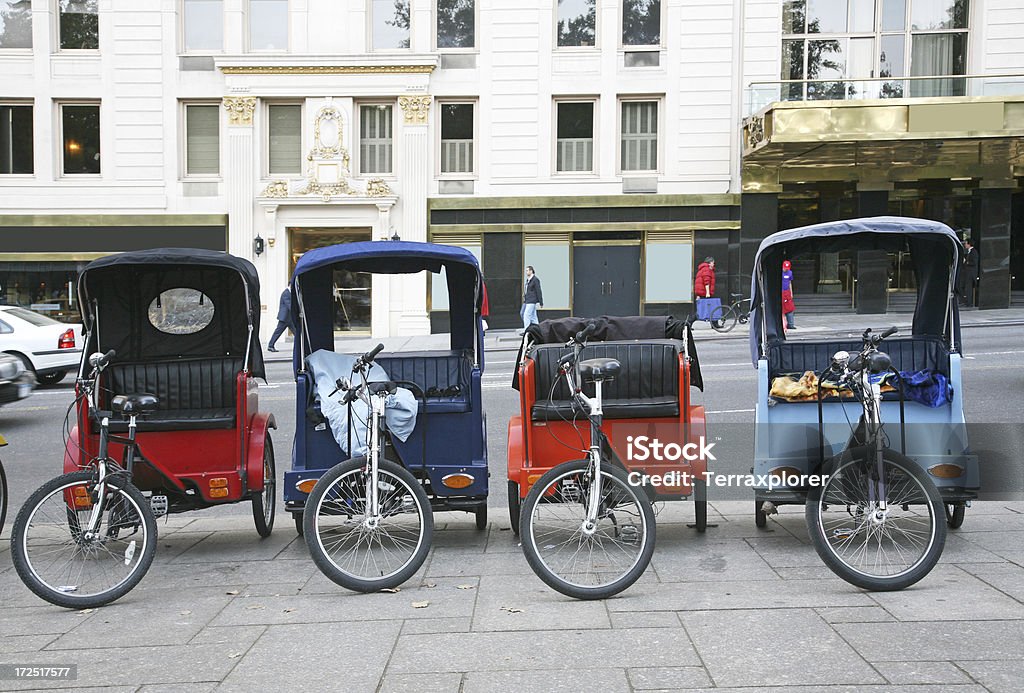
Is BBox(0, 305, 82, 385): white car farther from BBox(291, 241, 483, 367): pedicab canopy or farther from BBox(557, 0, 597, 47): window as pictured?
BBox(557, 0, 597, 47): window

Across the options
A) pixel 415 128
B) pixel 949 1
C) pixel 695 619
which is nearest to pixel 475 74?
pixel 415 128

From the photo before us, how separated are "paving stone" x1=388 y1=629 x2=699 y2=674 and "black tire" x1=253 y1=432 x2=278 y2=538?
2.62 metres

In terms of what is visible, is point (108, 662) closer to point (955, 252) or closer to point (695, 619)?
point (695, 619)

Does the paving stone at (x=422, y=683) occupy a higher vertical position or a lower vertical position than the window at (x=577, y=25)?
lower

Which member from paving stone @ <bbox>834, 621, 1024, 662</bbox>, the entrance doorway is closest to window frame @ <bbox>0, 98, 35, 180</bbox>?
the entrance doorway

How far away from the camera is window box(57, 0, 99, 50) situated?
30344 mm

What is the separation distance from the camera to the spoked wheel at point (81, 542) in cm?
579

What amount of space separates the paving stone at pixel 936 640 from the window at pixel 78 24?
3052 centimetres

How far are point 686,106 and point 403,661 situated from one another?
27.6 meters

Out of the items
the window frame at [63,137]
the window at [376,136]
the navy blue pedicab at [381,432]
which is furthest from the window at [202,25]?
the navy blue pedicab at [381,432]

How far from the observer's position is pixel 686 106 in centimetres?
3048

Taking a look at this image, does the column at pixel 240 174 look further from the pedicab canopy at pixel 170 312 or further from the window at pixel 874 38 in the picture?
the pedicab canopy at pixel 170 312

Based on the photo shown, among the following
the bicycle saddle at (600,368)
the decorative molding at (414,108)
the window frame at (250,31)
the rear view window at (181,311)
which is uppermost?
the window frame at (250,31)

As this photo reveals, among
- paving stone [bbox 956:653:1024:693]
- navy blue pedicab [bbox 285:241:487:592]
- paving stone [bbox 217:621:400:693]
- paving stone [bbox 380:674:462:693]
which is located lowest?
paving stone [bbox 217:621:400:693]
